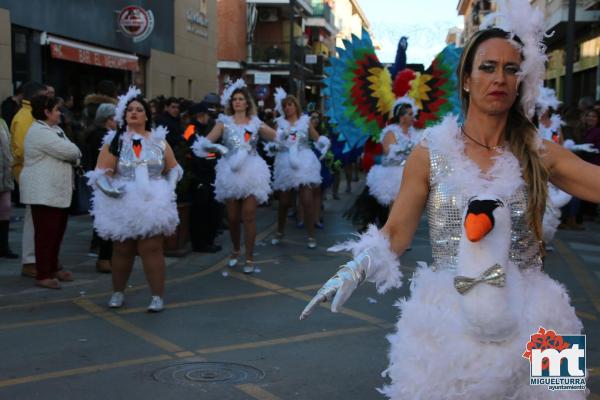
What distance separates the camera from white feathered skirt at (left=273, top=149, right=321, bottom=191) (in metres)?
10.8

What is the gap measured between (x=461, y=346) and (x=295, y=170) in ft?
27.6

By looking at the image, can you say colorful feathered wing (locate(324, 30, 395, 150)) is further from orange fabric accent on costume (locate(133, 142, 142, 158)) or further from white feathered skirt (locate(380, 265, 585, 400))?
white feathered skirt (locate(380, 265, 585, 400))

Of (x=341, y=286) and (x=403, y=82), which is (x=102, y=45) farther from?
(x=341, y=286)

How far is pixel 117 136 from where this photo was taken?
6965 millimetres

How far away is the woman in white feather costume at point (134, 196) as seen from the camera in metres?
6.71

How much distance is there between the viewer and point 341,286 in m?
2.58

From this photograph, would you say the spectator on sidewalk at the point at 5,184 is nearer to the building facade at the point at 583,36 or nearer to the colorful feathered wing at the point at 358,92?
the colorful feathered wing at the point at 358,92

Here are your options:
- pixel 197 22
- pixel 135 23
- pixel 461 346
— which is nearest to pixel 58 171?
pixel 461 346

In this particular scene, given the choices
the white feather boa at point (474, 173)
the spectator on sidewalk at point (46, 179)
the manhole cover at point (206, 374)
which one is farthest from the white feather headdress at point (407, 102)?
the white feather boa at point (474, 173)

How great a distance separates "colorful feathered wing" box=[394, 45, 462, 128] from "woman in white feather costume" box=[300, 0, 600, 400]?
718 centimetres

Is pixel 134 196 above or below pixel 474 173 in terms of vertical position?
below

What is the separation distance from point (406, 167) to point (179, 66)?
2515 cm

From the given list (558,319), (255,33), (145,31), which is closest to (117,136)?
(558,319)

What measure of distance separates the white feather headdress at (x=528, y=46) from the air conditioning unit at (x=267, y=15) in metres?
43.9
